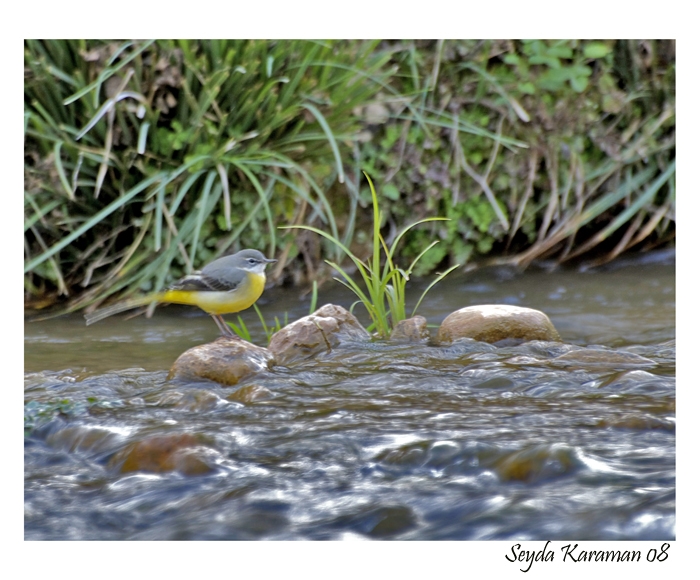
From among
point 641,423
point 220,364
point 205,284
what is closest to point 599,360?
point 641,423

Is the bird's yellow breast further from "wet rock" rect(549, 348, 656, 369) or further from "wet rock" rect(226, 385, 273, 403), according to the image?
"wet rock" rect(549, 348, 656, 369)

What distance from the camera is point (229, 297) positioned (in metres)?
4.39

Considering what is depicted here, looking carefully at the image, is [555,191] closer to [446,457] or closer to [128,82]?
[128,82]

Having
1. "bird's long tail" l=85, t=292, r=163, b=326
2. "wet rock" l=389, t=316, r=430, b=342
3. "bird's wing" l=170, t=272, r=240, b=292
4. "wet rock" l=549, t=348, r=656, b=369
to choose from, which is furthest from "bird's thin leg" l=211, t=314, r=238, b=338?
"wet rock" l=549, t=348, r=656, b=369

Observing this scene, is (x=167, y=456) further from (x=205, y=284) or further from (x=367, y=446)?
(x=205, y=284)

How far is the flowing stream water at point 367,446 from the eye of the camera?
2650mm

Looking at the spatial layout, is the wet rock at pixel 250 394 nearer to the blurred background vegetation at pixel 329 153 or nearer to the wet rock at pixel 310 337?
the wet rock at pixel 310 337

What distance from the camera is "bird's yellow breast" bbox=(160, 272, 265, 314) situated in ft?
14.4

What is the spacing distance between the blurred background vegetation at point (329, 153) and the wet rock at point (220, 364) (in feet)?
4.54

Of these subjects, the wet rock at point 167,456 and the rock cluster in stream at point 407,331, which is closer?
the wet rock at point 167,456

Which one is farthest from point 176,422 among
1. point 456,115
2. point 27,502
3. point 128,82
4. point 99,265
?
point 456,115

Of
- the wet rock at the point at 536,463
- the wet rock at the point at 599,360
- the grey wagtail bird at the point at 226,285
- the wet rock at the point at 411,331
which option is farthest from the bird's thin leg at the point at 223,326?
the wet rock at the point at 536,463

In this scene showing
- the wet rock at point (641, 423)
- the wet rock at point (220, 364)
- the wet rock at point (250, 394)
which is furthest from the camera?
the wet rock at point (220, 364)

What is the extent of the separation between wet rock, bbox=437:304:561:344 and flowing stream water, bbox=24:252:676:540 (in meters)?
0.10
